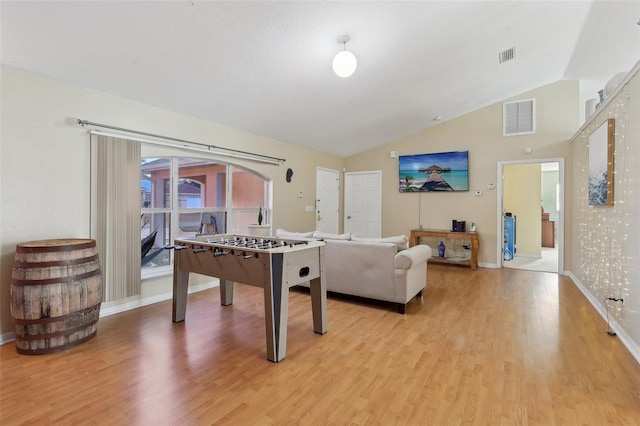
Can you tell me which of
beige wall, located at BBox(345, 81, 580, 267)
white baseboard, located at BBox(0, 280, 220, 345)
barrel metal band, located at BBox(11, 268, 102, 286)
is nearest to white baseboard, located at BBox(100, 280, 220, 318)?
white baseboard, located at BBox(0, 280, 220, 345)

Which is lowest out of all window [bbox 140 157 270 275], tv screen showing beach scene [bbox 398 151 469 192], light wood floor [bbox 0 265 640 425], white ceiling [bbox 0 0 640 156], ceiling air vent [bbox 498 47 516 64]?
light wood floor [bbox 0 265 640 425]

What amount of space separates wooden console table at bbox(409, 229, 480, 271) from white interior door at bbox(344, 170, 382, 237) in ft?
3.29

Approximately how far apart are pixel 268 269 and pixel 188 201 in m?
2.37

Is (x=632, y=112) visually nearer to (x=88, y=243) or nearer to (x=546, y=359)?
(x=546, y=359)

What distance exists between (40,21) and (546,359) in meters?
4.43

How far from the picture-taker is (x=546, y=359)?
233 cm

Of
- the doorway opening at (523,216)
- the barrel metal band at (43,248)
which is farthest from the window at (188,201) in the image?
the doorway opening at (523,216)

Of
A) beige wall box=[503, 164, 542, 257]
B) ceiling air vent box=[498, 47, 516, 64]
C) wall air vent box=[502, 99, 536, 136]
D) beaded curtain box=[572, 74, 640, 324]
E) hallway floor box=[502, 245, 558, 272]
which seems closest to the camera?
beaded curtain box=[572, 74, 640, 324]

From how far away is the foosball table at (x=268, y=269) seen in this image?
233 centimetres

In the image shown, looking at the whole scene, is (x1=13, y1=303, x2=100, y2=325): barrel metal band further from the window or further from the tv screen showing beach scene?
the tv screen showing beach scene

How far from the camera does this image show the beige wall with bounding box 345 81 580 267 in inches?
208

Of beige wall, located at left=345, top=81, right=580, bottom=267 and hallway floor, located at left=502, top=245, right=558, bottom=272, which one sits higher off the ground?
beige wall, located at left=345, top=81, right=580, bottom=267

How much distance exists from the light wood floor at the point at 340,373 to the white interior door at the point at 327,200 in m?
3.45

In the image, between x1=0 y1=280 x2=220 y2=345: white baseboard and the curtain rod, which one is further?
the curtain rod
